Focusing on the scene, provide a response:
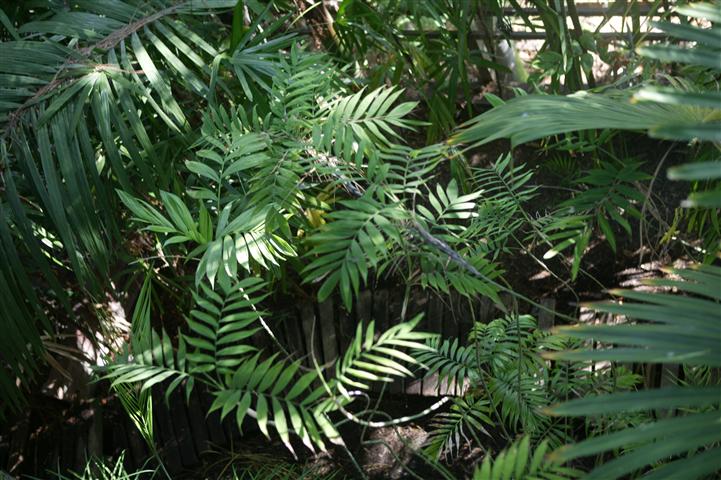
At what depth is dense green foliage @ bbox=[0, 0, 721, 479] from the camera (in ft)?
2.13

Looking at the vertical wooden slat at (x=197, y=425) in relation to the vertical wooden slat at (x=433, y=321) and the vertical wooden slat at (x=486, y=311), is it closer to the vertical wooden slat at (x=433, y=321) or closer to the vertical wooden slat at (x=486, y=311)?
the vertical wooden slat at (x=433, y=321)

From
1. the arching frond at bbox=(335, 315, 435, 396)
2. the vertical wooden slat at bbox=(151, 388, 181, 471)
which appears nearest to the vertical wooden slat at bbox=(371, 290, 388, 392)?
the vertical wooden slat at bbox=(151, 388, 181, 471)

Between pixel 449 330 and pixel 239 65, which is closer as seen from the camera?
pixel 239 65

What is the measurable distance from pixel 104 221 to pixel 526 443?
3.41ft

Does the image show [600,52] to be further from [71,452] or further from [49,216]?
[71,452]

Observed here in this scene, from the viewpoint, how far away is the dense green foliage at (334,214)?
65cm

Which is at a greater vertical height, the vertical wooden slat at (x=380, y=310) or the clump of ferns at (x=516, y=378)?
the clump of ferns at (x=516, y=378)

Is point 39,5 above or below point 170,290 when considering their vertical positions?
above

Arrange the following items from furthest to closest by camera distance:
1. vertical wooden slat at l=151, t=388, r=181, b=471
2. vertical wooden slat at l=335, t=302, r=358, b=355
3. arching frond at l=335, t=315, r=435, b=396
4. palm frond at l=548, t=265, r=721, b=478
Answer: vertical wooden slat at l=335, t=302, r=358, b=355, vertical wooden slat at l=151, t=388, r=181, b=471, arching frond at l=335, t=315, r=435, b=396, palm frond at l=548, t=265, r=721, b=478

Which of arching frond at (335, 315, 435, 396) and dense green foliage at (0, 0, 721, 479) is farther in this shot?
arching frond at (335, 315, 435, 396)

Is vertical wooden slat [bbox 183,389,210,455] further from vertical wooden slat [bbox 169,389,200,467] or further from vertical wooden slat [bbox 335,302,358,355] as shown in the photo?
vertical wooden slat [bbox 335,302,358,355]

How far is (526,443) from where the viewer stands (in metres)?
0.72

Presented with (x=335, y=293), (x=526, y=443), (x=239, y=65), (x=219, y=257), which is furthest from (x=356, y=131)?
(x=335, y=293)

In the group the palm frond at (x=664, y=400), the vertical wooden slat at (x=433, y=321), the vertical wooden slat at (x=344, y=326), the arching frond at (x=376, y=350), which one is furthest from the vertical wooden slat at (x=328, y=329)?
the palm frond at (x=664, y=400)
